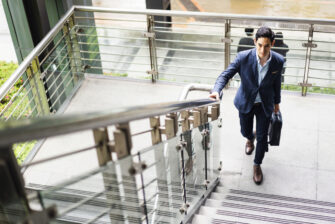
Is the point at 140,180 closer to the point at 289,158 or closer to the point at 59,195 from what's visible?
the point at 59,195

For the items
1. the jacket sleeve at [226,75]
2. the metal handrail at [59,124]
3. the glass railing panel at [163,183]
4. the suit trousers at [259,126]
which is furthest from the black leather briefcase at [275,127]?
the metal handrail at [59,124]

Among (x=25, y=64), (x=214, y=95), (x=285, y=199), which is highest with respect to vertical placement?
(x=25, y=64)

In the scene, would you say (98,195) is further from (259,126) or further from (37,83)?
(37,83)

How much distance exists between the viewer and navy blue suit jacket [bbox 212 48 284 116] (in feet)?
12.0

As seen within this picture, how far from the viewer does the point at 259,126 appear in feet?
13.1

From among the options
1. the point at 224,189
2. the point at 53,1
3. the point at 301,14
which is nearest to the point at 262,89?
the point at 224,189

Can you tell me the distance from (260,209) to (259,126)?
29.2 inches

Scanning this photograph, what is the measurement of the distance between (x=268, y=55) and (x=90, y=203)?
2299 mm

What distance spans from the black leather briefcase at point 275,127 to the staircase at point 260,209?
0.54m

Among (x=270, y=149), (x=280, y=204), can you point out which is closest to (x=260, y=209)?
(x=280, y=204)

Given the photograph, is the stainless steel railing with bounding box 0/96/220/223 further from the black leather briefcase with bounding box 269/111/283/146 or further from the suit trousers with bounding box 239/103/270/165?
the black leather briefcase with bounding box 269/111/283/146

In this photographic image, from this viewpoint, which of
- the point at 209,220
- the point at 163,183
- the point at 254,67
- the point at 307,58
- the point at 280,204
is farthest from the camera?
the point at 307,58

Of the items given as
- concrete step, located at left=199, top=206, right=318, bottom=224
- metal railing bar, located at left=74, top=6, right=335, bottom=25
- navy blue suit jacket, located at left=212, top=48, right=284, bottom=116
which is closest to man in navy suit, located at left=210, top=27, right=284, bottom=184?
navy blue suit jacket, located at left=212, top=48, right=284, bottom=116

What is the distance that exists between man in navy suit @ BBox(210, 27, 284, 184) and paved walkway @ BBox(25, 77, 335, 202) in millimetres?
413
